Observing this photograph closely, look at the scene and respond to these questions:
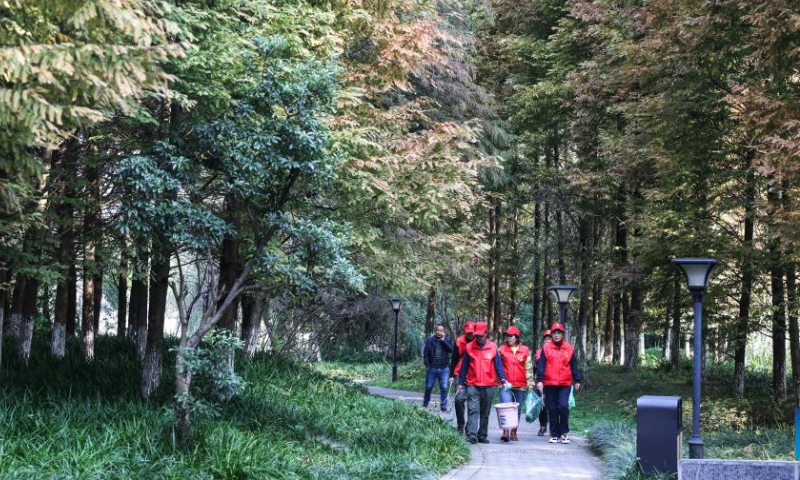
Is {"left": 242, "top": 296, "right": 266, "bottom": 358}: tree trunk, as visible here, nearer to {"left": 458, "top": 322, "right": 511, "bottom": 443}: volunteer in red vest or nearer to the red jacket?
{"left": 458, "top": 322, "right": 511, "bottom": 443}: volunteer in red vest

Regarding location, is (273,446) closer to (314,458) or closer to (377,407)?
(314,458)

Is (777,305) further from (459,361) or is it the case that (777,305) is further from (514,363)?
(459,361)

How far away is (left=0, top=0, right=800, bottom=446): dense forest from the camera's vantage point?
373 inches

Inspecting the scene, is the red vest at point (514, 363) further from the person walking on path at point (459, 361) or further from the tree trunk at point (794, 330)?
the tree trunk at point (794, 330)

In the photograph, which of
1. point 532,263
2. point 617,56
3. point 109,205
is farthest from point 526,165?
point 109,205

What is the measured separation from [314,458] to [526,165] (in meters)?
18.4

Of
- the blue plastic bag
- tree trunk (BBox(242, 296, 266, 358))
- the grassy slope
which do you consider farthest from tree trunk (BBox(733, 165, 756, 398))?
tree trunk (BBox(242, 296, 266, 358))

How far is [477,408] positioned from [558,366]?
133 cm

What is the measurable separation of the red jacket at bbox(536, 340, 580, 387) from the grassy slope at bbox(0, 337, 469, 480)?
1.66 metres

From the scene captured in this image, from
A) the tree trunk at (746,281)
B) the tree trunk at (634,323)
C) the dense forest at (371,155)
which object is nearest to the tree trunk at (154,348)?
the dense forest at (371,155)

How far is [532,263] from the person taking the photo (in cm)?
2803

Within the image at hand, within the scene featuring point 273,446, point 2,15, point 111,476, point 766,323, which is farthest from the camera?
point 766,323

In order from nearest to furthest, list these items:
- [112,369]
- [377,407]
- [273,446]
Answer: [273,446], [112,369], [377,407]

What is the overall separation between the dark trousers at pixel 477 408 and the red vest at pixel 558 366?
2.92 feet
